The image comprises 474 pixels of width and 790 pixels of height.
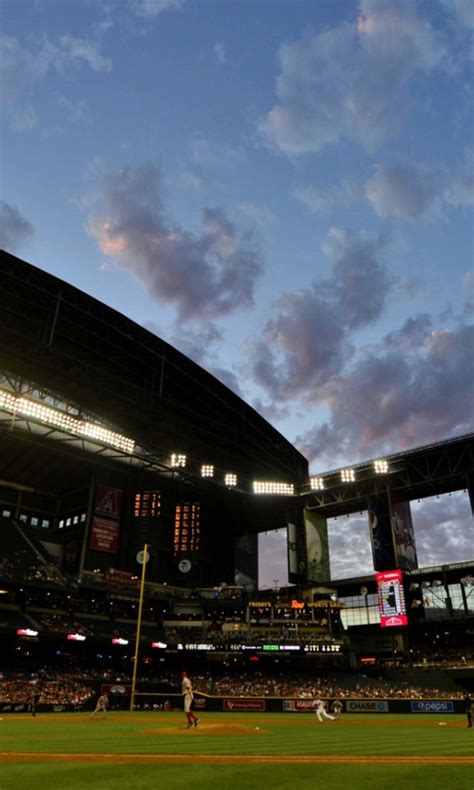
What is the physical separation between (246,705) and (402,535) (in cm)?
3453

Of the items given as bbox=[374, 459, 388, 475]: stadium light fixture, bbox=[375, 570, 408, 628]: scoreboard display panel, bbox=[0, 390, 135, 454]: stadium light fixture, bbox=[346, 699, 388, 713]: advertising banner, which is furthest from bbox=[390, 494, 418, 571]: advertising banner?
bbox=[0, 390, 135, 454]: stadium light fixture

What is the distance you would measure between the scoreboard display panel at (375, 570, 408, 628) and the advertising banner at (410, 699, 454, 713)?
25563 millimetres

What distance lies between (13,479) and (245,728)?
5383 centimetres

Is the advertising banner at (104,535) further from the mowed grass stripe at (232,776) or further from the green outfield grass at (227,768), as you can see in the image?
the mowed grass stripe at (232,776)

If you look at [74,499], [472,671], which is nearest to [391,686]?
[472,671]

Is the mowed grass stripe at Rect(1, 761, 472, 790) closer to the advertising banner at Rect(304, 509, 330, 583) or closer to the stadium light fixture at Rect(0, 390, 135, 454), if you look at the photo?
the stadium light fixture at Rect(0, 390, 135, 454)

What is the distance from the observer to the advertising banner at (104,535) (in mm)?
63078

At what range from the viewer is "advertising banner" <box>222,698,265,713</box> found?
115ft

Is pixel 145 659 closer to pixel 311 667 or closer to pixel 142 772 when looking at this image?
pixel 311 667

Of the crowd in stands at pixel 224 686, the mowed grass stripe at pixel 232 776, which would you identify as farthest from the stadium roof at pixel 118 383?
the mowed grass stripe at pixel 232 776

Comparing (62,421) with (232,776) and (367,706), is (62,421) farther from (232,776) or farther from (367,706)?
(232,776)

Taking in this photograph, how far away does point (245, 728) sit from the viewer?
73.6ft


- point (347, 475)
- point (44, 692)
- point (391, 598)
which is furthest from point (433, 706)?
point (347, 475)

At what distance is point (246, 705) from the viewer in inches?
1377
